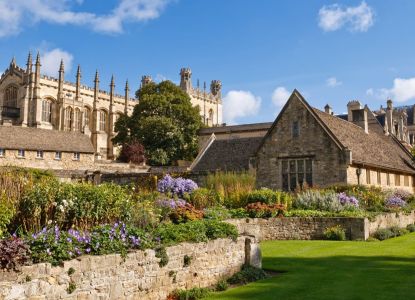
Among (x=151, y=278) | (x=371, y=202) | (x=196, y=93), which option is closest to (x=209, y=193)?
(x=371, y=202)

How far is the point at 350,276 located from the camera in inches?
426

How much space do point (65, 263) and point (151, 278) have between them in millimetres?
2093

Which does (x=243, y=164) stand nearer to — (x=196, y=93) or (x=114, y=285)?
(x=114, y=285)

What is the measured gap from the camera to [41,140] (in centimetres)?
4241

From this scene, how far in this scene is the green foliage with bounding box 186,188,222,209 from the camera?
64.0 feet

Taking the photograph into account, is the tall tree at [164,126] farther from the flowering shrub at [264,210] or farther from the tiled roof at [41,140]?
the flowering shrub at [264,210]

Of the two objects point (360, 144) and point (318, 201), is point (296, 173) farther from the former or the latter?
point (318, 201)

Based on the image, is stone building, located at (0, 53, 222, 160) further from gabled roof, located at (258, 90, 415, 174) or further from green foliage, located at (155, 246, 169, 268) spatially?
green foliage, located at (155, 246, 169, 268)

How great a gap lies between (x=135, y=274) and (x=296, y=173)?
65.6 feet

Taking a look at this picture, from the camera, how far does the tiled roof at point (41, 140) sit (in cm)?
4059

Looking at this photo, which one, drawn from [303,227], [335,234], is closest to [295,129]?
[303,227]

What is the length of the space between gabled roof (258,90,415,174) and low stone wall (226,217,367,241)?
336 inches

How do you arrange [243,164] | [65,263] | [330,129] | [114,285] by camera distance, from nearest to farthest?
1. [65,263]
2. [114,285]
3. [330,129]
4. [243,164]

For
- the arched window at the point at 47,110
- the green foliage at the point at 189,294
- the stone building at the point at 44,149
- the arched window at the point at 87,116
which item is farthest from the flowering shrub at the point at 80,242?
the arched window at the point at 87,116
